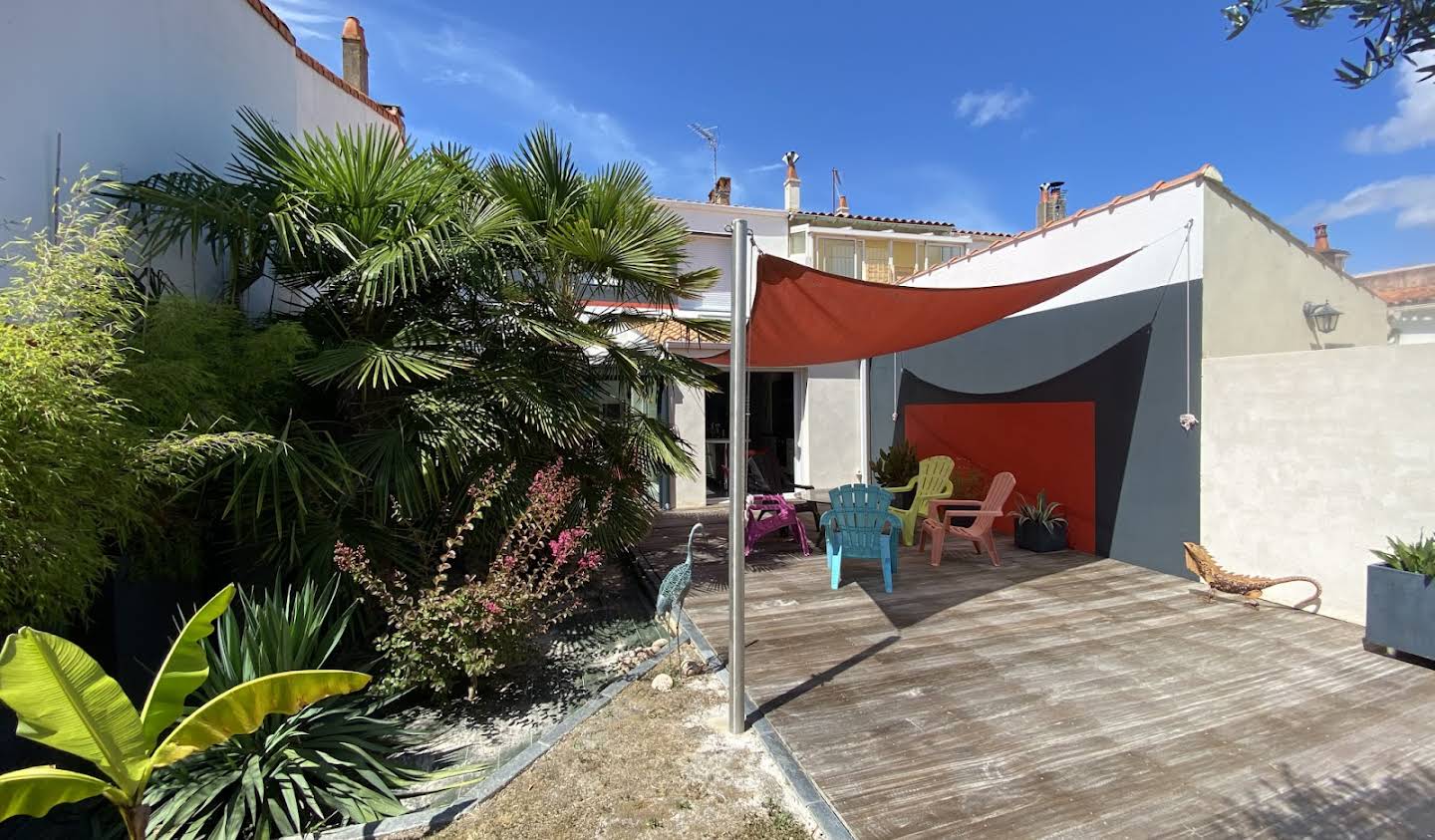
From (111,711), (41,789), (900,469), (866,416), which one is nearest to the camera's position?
(41,789)

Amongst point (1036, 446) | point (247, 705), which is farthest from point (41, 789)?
point (1036, 446)

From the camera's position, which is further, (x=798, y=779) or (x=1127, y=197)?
(x=1127, y=197)

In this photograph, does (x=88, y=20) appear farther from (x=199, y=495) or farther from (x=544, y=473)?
(x=544, y=473)

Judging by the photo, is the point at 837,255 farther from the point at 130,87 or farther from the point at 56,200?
the point at 56,200

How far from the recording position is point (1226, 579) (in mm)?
5828

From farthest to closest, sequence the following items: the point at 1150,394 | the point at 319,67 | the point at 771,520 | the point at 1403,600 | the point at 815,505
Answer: the point at 815,505 < the point at 319,67 < the point at 771,520 < the point at 1150,394 < the point at 1403,600

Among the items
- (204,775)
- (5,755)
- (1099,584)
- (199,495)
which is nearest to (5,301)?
(199,495)

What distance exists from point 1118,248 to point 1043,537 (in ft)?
11.9

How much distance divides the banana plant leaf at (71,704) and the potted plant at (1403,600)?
7.34 meters

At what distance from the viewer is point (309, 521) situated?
469cm

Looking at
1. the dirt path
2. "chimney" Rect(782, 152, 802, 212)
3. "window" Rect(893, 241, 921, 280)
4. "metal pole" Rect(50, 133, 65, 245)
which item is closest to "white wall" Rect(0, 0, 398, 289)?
"metal pole" Rect(50, 133, 65, 245)

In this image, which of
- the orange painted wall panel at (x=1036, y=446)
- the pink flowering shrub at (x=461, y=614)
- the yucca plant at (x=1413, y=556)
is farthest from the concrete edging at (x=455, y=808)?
the orange painted wall panel at (x=1036, y=446)

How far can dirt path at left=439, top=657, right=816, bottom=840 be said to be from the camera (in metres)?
2.92

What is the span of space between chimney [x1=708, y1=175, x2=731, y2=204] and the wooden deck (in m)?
16.0
